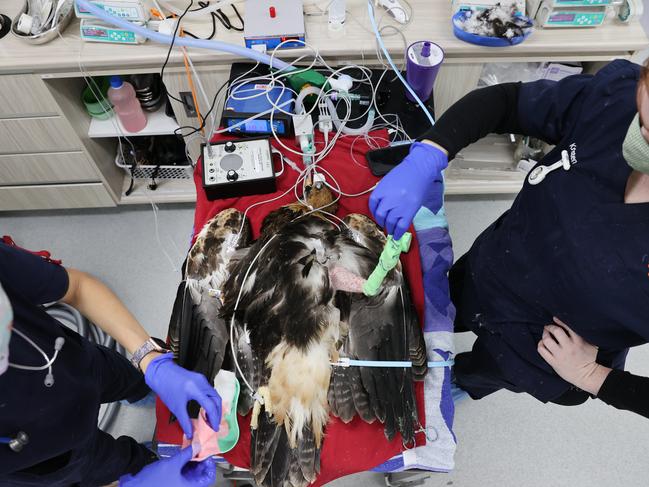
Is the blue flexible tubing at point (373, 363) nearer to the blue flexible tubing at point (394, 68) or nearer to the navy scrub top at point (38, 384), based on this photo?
the navy scrub top at point (38, 384)

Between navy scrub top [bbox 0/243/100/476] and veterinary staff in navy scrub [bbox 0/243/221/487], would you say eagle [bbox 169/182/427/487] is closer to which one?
veterinary staff in navy scrub [bbox 0/243/221/487]

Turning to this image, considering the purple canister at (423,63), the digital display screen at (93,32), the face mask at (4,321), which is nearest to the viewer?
the face mask at (4,321)

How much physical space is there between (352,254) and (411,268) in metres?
0.23

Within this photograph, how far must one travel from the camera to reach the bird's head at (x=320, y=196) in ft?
4.43

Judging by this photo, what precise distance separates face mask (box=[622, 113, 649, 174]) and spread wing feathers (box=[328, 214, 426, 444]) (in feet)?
1.85

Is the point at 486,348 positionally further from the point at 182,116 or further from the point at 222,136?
the point at 182,116

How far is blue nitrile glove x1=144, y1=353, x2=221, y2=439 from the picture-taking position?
3.44 feet

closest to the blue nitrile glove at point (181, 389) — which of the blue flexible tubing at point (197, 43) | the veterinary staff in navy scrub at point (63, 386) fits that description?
the veterinary staff in navy scrub at point (63, 386)

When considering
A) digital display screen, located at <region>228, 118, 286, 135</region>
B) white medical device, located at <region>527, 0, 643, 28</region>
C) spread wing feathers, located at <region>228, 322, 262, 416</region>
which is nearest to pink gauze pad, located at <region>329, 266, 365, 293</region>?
spread wing feathers, located at <region>228, 322, 262, 416</region>

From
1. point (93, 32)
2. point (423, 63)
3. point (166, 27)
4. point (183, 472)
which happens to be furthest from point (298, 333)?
point (93, 32)

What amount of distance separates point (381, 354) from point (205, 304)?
467 millimetres

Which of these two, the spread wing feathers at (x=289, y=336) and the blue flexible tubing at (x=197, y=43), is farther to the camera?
the blue flexible tubing at (x=197, y=43)

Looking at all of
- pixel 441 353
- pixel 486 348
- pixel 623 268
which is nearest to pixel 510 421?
pixel 486 348

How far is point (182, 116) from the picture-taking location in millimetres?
1865
